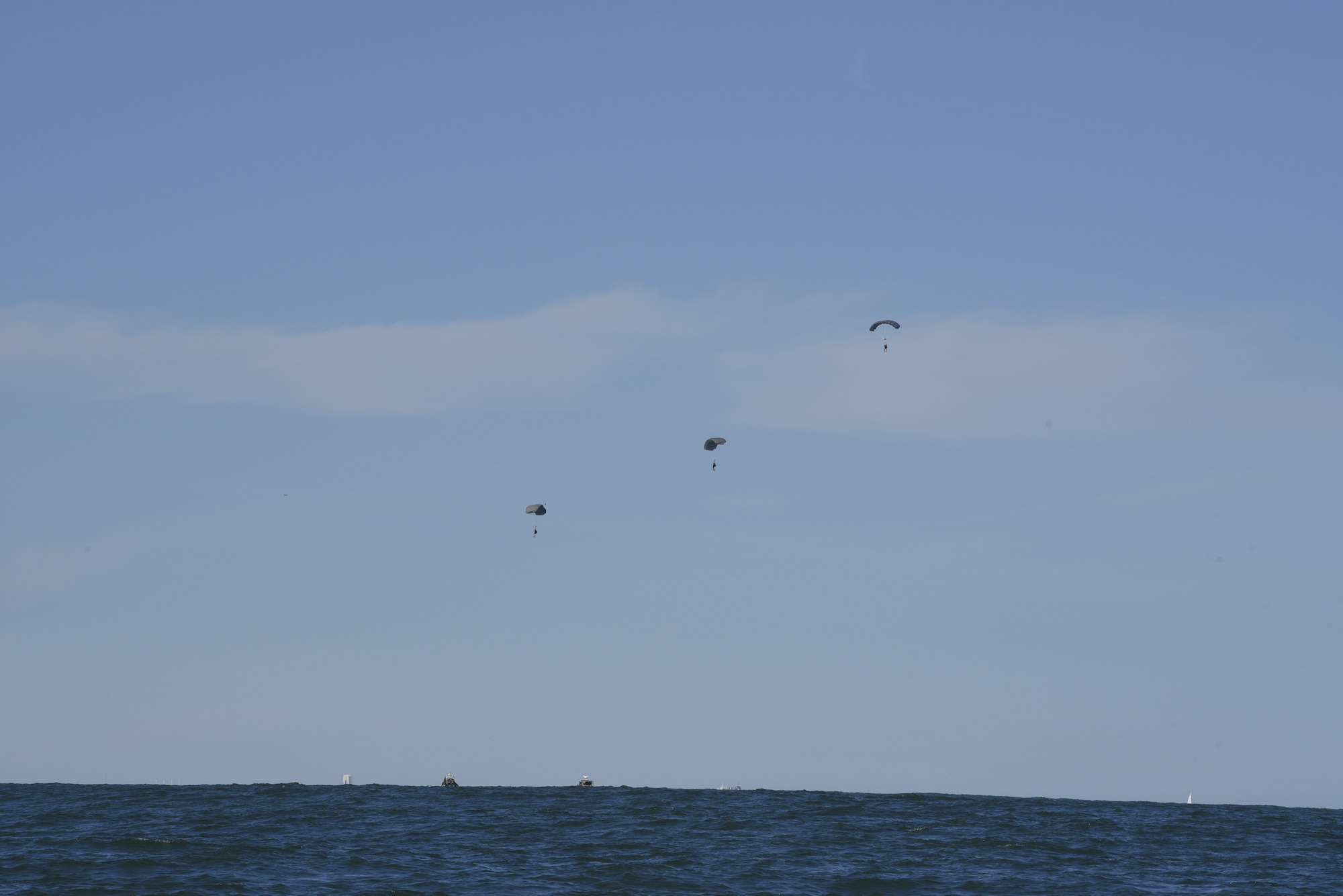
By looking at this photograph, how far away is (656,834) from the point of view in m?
61.4

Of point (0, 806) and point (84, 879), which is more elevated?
point (0, 806)

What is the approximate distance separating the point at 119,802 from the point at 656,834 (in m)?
36.7

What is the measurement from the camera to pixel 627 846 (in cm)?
5625

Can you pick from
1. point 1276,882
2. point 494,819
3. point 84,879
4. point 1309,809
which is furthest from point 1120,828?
point 84,879

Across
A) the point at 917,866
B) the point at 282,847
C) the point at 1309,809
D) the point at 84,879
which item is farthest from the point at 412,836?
the point at 1309,809

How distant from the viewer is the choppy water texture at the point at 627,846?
153ft

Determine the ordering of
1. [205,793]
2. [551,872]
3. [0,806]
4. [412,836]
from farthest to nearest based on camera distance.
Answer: [205,793] < [0,806] < [412,836] < [551,872]

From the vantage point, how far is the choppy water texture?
153ft

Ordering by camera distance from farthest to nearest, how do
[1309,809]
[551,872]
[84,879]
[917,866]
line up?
[1309,809] < [917,866] < [551,872] < [84,879]

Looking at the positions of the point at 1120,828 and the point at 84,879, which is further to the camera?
the point at 1120,828

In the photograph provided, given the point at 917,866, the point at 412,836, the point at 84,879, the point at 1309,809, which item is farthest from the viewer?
the point at 1309,809

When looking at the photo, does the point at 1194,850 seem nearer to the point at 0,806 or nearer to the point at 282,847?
the point at 282,847

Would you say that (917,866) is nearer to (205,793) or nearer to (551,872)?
(551,872)

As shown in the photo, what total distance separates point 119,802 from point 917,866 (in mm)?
50534
